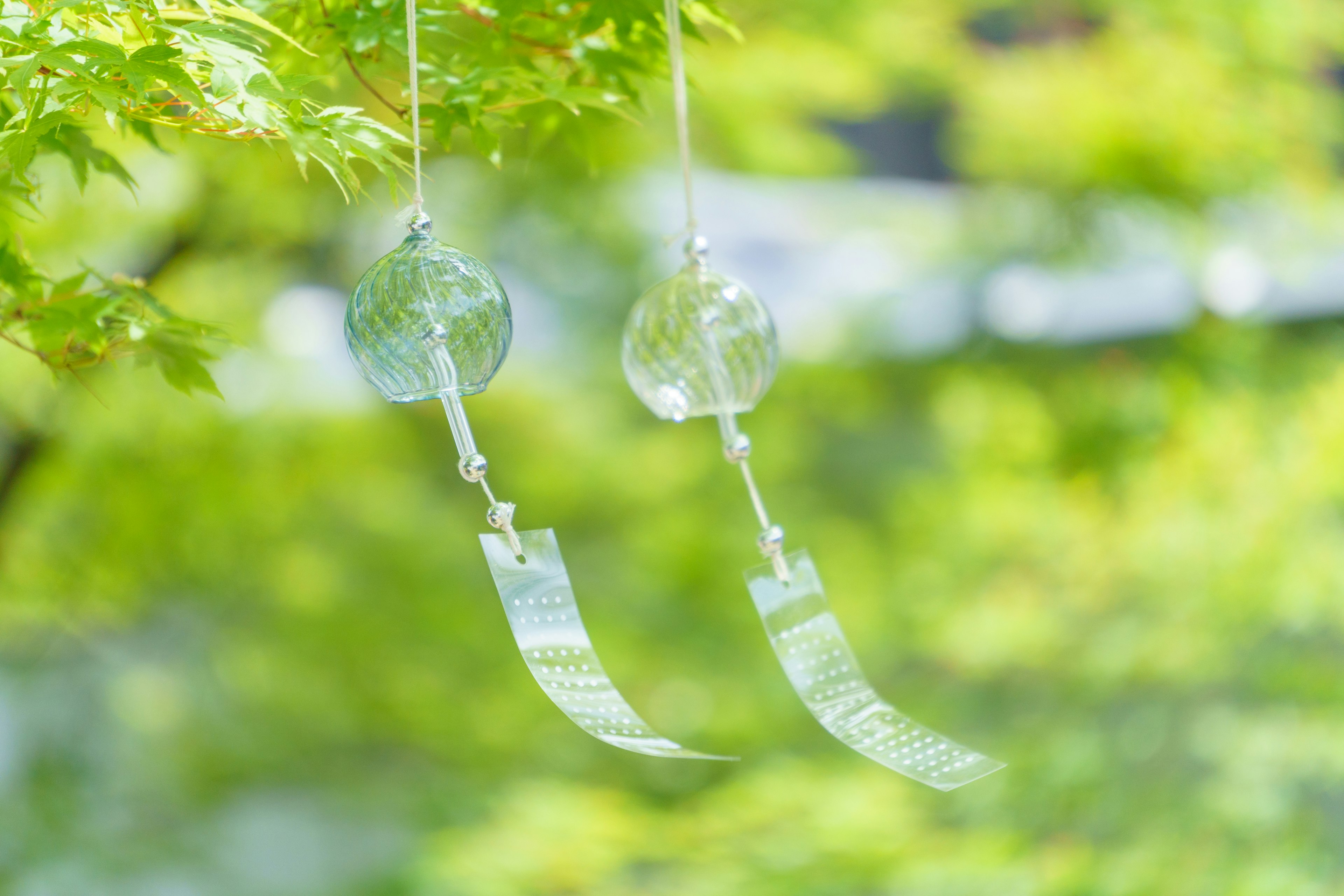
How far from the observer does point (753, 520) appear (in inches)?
102

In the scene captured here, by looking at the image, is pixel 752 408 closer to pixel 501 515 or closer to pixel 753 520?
pixel 501 515

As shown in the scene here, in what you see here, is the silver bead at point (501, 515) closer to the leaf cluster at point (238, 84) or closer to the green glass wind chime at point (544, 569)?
the green glass wind chime at point (544, 569)

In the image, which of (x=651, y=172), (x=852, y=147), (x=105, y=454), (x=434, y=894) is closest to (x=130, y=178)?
(x=105, y=454)

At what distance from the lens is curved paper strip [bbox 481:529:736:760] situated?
1.66 ft

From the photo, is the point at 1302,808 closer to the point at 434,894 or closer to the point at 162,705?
the point at 434,894

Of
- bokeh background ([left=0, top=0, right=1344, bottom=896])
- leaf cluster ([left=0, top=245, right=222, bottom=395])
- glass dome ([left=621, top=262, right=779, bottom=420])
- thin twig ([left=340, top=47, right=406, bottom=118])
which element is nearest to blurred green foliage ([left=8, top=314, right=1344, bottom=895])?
bokeh background ([left=0, top=0, right=1344, bottom=896])

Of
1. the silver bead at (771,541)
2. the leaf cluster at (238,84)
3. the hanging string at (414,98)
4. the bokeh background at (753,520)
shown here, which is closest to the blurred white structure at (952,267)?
the bokeh background at (753,520)

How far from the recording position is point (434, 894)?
2062 mm

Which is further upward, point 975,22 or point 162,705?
point 975,22

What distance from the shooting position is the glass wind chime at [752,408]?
56 centimetres

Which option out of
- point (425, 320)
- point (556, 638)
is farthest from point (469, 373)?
point (556, 638)

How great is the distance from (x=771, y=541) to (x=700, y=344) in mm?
127

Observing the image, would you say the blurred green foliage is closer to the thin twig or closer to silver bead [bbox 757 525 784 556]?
the thin twig

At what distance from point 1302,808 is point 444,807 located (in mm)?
1786
